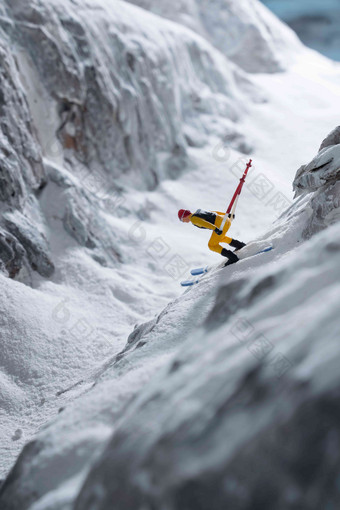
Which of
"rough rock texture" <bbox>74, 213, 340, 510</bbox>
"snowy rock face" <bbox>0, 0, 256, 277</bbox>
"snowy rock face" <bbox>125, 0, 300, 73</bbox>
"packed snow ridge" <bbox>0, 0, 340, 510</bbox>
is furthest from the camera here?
"snowy rock face" <bbox>125, 0, 300, 73</bbox>

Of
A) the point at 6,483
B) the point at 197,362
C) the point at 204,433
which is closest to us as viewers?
the point at 204,433

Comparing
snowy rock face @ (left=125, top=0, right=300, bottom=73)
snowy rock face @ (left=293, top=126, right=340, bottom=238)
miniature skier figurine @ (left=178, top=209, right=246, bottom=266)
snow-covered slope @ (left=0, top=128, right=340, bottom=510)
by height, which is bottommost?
snow-covered slope @ (left=0, top=128, right=340, bottom=510)

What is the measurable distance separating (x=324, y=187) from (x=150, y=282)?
6.69 meters

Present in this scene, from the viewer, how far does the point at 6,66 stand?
35.9ft

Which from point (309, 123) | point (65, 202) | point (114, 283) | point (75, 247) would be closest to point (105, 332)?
point (114, 283)

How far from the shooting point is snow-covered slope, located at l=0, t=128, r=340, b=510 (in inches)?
75.1

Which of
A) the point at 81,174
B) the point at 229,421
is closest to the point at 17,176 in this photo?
the point at 81,174

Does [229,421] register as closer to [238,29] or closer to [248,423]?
[248,423]

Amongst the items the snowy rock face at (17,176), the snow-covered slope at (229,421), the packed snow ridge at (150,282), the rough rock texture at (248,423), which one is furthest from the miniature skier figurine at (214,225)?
the snowy rock face at (17,176)

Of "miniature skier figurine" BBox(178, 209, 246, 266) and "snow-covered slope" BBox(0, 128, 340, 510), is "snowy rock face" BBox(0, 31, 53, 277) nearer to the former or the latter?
"miniature skier figurine" BBox(178, 209, 246, 266)

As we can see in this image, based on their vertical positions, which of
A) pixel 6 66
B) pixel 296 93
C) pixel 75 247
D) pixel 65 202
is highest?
pixel 296 93

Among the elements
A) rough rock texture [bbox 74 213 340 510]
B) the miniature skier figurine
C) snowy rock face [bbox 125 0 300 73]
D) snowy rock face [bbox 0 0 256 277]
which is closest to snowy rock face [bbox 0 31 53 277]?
snowy rock face [bbox 0 0 256 277]

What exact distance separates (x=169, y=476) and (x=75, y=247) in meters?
9.11

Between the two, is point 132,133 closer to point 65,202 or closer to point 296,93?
point 65,202
